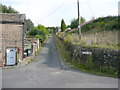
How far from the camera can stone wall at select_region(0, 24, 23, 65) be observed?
53.3 feet

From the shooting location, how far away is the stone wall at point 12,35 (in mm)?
16250

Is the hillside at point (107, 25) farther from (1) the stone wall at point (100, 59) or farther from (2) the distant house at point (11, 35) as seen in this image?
(2) the distant house at point (11, 35)

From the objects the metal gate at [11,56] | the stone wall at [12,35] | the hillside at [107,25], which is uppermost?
the hillside at [107,25]

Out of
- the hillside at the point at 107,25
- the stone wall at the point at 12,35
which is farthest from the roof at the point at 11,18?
the hillside at the point at 107,25

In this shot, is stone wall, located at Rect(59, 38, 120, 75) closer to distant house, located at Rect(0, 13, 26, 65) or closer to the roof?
distant house, located at Rect(0, 13, 26, 65)

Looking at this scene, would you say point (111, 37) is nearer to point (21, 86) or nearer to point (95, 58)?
point (95, 58)

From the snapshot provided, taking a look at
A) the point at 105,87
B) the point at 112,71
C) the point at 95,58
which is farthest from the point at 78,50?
the point at 105,87

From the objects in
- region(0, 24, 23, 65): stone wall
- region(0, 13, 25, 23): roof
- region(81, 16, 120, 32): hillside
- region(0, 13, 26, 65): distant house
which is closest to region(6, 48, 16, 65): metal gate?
region(0, 13, 26, 65): distant house

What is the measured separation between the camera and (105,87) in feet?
22.0

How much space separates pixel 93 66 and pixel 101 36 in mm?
4350

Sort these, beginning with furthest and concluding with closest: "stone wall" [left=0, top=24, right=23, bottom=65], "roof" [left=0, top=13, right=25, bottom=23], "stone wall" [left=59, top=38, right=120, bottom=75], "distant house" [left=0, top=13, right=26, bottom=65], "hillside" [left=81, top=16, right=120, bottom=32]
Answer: "roof" [left=0, top=13, right=25, bottom=23] < "stone wall" [left=0, top=24, right=23, bottom=65] < "distant house" [left=0, top=13, right=26, bottom=65] < "hillside" [left=81, top=16, right=120, bottom=32] < "stone wall" [left=59, top=38, right=120, bottom=75]

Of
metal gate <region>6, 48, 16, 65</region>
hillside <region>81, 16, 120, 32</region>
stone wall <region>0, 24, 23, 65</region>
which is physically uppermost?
hillside <region>81, 16, 120, 32</region>

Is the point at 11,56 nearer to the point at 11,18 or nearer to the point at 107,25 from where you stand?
the point at 11,18

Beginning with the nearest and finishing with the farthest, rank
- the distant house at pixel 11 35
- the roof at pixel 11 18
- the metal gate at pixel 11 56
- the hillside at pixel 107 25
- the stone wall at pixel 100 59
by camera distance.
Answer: the stone wall at pixel 100 59 → the metal gate at pixel 11 56 → the hillside at pixel 107 25 → the distant house at pixel 11 35 → the roof at pixel 11 18
